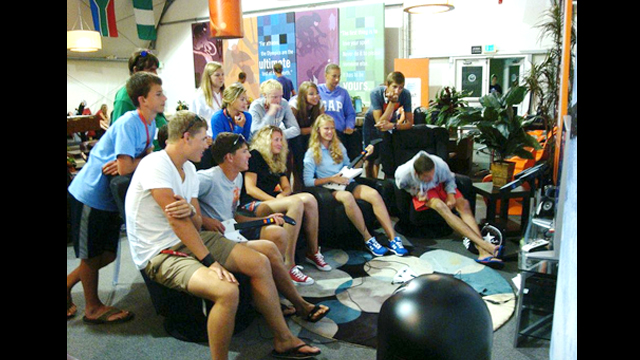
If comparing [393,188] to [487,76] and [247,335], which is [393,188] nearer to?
[247,335]

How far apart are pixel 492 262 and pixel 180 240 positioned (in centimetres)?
226

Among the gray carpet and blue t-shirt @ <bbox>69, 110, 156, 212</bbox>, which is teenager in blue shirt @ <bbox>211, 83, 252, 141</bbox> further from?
the gray carpet

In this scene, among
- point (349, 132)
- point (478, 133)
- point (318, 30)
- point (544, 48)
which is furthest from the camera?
point (318, 30)

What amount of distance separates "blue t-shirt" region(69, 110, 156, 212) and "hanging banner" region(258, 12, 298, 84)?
8.17 m

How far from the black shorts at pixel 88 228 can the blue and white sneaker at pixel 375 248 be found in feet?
6.29

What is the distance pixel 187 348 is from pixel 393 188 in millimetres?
2339

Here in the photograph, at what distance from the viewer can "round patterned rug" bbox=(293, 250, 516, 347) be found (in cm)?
264

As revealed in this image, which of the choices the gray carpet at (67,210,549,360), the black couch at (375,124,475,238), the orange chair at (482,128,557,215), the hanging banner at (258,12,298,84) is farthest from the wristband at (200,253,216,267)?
the hanging banner at (258,12,298,84)

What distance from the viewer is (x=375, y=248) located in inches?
148

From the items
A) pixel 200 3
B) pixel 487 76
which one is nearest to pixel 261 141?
pixel 487 76

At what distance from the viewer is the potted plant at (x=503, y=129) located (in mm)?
4062

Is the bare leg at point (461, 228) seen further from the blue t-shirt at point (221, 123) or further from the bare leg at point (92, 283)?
the bare leg at point (92, 283)

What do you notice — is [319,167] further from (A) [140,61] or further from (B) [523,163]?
(B) [523,163]
